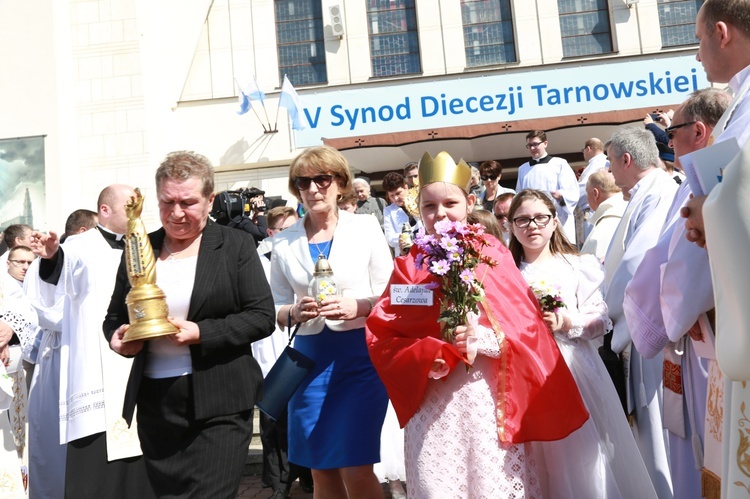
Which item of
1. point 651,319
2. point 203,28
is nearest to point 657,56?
point 203,28

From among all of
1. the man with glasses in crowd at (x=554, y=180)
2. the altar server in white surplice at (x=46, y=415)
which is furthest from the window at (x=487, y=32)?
the altar server in white surplice at (x=46, y=415)

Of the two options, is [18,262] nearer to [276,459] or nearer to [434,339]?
[276,459]

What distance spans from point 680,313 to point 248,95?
16.7 meters

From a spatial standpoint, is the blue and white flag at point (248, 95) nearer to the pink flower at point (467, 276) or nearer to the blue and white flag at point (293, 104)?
the blue and white flag at point (293, 104)

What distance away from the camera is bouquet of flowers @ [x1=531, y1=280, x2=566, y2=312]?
148 inches

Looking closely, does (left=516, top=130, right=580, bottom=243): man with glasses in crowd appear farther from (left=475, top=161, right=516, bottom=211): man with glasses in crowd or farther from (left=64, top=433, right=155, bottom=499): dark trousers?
(left=64, top=433, right=155, bottom=499): dark trousers

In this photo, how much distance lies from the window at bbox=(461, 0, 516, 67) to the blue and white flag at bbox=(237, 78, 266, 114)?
17.9 ft

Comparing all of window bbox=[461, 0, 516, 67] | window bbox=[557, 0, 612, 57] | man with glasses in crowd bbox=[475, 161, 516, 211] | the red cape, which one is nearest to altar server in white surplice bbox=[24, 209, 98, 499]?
the red cape

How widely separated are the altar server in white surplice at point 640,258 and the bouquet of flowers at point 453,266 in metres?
1.37

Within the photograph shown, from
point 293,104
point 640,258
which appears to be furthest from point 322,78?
point 640,258

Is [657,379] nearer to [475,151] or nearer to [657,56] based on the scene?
[475,151]

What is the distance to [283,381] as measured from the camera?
3.63m

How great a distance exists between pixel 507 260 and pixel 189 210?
4.97 feet

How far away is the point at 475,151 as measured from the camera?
16984mm
